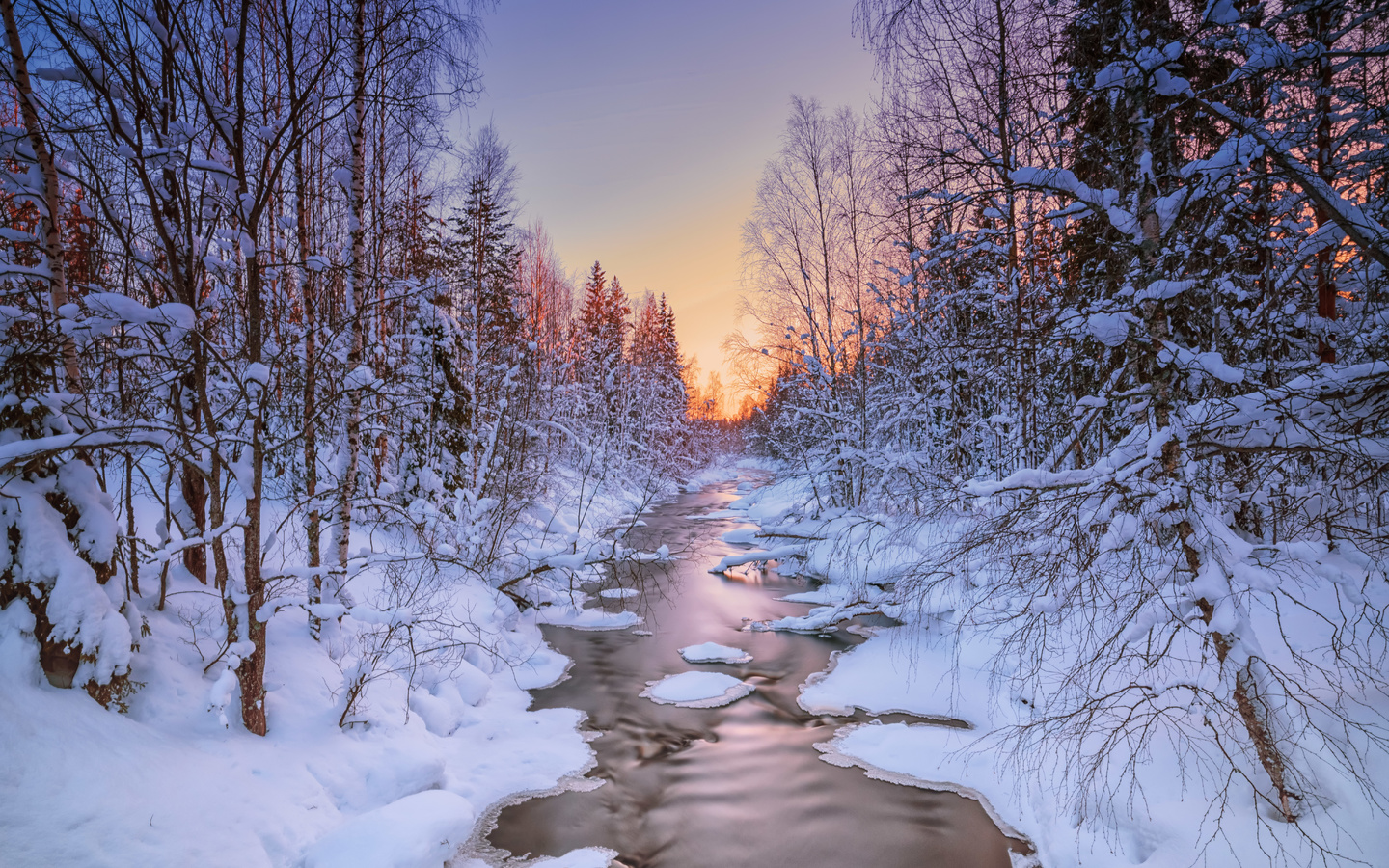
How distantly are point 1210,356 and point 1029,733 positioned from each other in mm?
3367

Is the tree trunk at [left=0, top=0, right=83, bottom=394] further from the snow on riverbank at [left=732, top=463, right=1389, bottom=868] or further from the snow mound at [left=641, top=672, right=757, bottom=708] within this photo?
the snow mound at [left=641, top=672, right=757, bottom=708]

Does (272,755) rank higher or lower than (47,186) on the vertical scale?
lower

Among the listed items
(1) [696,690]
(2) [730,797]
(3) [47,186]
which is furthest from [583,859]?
(3) [47,186]

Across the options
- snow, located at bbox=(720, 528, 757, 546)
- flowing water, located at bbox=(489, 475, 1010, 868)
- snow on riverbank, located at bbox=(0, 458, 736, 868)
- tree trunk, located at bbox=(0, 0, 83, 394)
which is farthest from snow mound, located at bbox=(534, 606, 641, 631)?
tree trunk, located at bbox=(0, 0, 83, 394)

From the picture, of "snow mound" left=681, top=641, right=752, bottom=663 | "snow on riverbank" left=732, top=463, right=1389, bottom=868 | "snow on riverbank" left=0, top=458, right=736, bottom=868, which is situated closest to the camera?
"snow on riverbank" left=0, top=458, right=736, bottom=868

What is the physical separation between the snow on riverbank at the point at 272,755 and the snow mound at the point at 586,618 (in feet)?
9.81

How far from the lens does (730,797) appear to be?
17.7 feet

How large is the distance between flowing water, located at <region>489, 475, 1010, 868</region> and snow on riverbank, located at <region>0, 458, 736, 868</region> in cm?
36

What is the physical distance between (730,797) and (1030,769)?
8.48ft

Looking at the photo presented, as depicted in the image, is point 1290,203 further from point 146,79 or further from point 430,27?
point 146,79

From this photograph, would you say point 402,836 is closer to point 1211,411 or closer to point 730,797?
point 730,797

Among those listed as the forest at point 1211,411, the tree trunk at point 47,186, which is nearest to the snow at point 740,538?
the forest at point 1211,411

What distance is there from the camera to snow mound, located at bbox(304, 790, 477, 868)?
3609 millimetres

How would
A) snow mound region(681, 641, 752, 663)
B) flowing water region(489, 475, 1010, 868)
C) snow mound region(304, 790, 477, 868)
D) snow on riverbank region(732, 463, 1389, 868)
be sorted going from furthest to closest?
snow mound region(681, 641, 752, 663)
flowing water region(489, 475, 1010, 868)
snow mound region(304, 790, 477, 868)
snow on riverbank region(732, 463, 1389, 868)
